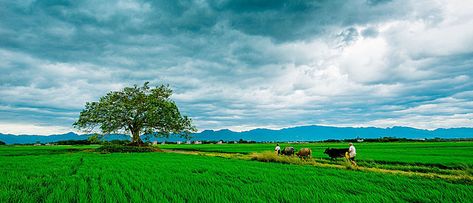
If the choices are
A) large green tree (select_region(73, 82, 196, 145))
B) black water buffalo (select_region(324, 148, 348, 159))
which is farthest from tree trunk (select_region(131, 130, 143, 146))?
black water buffalo (select_region(324, 148, 348, 159))

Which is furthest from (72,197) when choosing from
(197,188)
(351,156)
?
(351,156)

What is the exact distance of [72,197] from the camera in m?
6.97

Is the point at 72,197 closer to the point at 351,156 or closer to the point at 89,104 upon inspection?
the point at 351,156

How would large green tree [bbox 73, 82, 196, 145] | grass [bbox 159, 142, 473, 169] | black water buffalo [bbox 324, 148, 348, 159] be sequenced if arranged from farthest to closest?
large green tree [bbox 73, 82, 196, 145], black water buffalo [bbox 324, 148, 348, 159], grass [bbox 159, 142, 473, 169]

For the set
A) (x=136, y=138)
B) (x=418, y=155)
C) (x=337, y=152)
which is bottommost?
(x=418, y=155)

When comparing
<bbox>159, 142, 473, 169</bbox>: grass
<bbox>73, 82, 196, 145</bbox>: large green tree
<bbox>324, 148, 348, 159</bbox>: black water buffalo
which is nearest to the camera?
<bbox>159, 142, 473, 169</bbox>: grass

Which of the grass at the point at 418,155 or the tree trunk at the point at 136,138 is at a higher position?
the tree trunk at the point at 136,138

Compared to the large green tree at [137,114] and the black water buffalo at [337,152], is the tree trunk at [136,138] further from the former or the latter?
the black water buffalo at [337,152]

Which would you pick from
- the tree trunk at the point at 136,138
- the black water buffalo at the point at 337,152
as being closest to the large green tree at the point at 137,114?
the tree trunk at the point at 136,138

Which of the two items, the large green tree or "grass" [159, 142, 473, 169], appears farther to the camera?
the large green tree

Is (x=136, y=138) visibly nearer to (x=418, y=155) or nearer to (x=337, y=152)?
(x=337, y=152)

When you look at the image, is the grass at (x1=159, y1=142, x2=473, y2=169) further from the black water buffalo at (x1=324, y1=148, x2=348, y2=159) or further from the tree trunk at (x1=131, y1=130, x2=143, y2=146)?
the tree trunk at (x1=131, y1=130, x2=143, y2=146)

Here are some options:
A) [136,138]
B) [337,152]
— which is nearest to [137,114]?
[136,138]

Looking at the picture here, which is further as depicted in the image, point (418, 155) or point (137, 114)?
point (137, 114)
